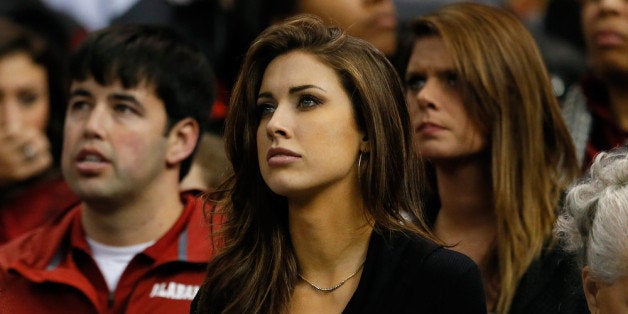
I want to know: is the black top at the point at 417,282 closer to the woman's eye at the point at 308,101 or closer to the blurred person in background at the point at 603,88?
the woman's eye at the point at 308,101

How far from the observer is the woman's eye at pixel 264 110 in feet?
12.2

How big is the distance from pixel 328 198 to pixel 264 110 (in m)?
0.32

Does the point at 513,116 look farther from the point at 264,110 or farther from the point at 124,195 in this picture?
the point at 124,195

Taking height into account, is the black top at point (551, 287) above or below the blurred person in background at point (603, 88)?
below

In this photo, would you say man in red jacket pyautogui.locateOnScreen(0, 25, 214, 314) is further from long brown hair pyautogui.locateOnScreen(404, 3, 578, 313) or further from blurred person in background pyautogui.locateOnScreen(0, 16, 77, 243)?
long brown hair pyautogui.locateOnScreen(404, 3, 578, 313)

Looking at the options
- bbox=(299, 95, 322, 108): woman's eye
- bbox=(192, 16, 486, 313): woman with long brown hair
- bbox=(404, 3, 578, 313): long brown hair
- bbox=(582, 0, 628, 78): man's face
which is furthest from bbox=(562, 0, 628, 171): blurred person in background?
bbox=(299, 95, 322, 108): woman's eye

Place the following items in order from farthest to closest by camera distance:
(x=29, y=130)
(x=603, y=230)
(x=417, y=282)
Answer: (x=29, y=130) < (x=417, y=282) < (x=603, y=230)

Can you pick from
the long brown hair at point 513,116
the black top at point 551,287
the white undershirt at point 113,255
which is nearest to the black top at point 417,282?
the black top at point 551,287

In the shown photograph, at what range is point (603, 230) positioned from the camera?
3379 millimetres

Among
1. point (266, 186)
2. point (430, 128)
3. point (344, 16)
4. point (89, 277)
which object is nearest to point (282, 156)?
point (266, 186)

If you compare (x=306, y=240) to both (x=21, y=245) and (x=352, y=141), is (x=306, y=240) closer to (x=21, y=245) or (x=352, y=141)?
(x=352, y=141)

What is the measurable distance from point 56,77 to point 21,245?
1413 mm

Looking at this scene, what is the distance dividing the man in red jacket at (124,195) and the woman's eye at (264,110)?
82 cm

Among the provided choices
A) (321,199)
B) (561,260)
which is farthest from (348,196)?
(561,260)
